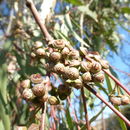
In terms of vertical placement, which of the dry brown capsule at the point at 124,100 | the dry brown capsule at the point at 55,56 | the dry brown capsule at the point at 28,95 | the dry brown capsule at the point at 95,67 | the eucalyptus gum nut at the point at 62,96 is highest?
the dry brown capsule at the point at 55,56

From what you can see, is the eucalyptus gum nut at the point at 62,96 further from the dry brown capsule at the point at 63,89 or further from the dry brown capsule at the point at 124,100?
the dry brown capsule at the point at 124,100

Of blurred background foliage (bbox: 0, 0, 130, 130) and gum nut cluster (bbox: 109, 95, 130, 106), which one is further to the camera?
blurred background foliage (bbox: 0, 0, 130, 130)

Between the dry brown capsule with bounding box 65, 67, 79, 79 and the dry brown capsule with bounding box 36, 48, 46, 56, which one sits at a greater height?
the dry brown capsule with bounding box 36, 48, 46, 56

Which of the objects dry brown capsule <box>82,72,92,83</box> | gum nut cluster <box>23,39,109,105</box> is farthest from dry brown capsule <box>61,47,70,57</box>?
dry brown capsule <box>82,72,92,83</box>

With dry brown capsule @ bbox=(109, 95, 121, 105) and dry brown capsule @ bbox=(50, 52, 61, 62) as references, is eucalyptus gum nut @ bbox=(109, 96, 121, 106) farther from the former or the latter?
dry brown capsule @ bbox=(50, 52, 61, 62)

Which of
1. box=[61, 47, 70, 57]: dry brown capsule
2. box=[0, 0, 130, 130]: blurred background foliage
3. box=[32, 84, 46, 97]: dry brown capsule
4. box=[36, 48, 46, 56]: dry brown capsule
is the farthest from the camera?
box=[0, 0, 130, 130]: blurred background foliage

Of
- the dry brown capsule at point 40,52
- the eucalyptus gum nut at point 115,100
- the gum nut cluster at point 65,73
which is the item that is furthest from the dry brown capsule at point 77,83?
the dry brown capsule at point 40,52

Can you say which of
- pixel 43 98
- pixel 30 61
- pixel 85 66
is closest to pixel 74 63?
pixel 85 66

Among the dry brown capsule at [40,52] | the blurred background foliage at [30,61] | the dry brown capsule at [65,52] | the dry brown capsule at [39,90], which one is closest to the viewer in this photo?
the dry brown capsule at [39,90]

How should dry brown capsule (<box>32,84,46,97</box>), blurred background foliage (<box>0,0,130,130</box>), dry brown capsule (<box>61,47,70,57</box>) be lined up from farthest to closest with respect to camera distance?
blurred background foliage (<box>0,0,130,130</box>) → dry brown capsule (<box>61,47,70,57</box>) → dry brown capsule (<box>32,84,46,97</box>)

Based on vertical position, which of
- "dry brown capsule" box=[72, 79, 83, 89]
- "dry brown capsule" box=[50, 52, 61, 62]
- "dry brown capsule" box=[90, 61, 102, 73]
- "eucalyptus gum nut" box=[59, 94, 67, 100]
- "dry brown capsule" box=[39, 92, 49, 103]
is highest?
"dry brown capsule" box=[50, 52, 61, 62]
